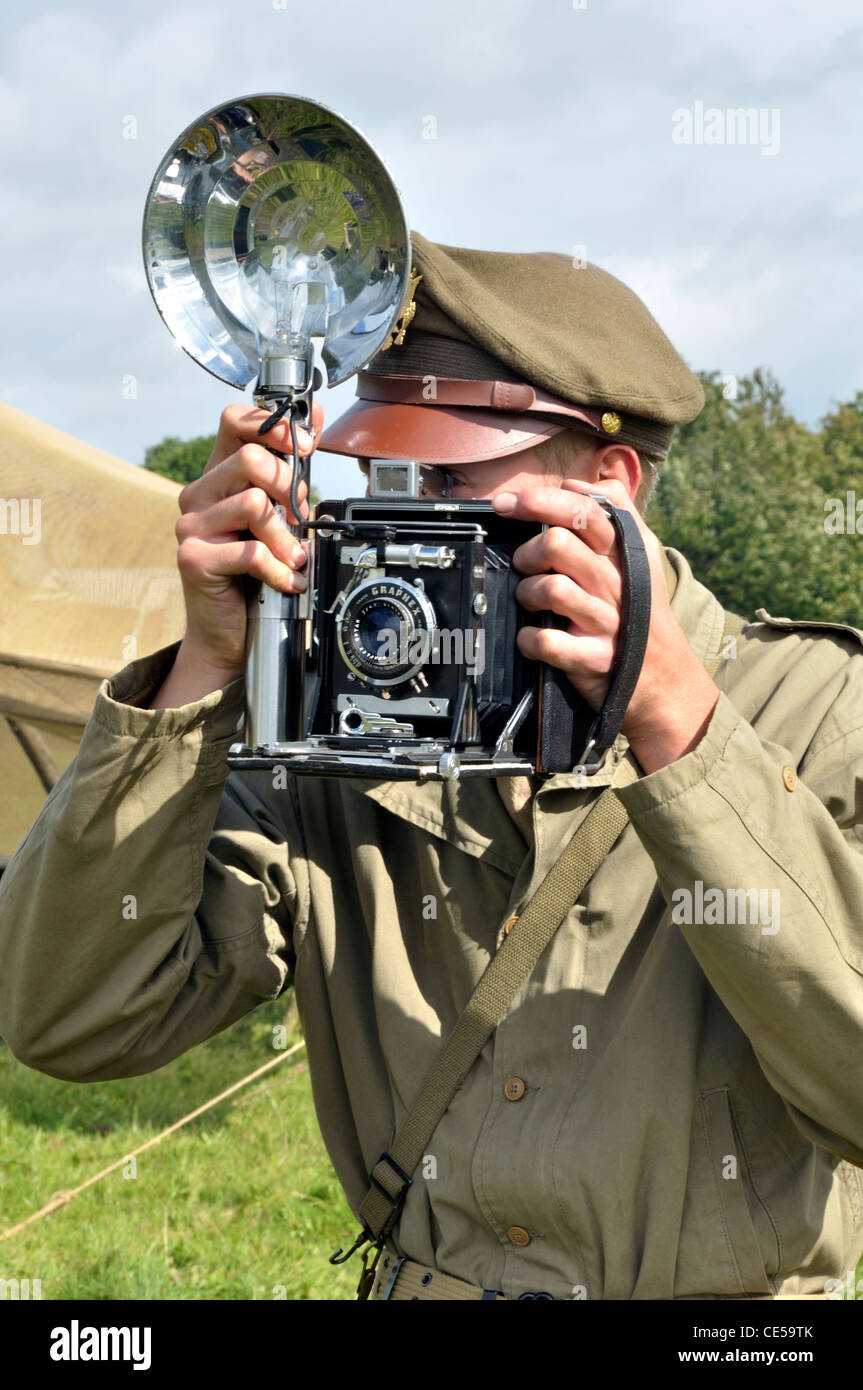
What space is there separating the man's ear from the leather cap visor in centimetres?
10

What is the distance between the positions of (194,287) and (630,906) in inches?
43.2

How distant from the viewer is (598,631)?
1.84 metres

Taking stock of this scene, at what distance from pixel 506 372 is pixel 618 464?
26 centimetres

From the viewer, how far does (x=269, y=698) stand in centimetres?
196

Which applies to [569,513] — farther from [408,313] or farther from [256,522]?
[408,313]

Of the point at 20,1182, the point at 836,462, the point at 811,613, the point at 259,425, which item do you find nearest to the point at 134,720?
the point at 259,425

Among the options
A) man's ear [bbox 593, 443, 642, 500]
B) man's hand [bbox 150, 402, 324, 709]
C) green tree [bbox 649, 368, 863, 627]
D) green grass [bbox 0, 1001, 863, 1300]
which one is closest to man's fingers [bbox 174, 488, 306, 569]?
man's hand [bbox 150, 402, 324, 709]

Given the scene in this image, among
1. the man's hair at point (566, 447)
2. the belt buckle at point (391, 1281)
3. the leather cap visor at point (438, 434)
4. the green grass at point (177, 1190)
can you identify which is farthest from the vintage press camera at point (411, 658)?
the green grass at point (177, 1190)

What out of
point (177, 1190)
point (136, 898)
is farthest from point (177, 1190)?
point (136, 898)

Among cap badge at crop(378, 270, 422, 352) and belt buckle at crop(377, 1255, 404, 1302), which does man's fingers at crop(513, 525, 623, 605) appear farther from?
belt buckle at crop(377, 1255, 404, 1302)

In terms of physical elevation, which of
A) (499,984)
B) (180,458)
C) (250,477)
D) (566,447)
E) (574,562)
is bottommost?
(499,984)

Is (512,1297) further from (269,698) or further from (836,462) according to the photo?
(836,462)

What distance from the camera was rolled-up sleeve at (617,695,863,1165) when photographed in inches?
69.6
